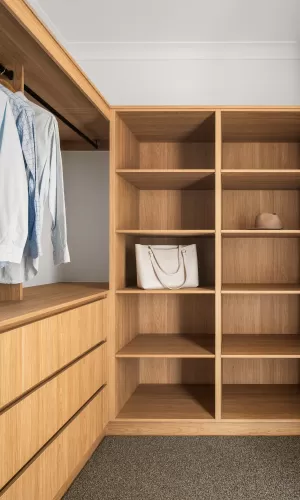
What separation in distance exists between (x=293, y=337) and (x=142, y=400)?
1.08m

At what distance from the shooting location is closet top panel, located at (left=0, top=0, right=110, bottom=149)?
1.62 meters

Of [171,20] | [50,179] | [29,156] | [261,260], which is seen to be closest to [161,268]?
[261,260]

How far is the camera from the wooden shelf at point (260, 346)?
2.74 meters

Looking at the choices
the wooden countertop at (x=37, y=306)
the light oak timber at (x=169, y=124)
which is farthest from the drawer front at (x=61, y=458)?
the light oak timber at (x=169, y=124)

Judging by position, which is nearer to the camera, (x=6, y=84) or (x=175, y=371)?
(x=6, y=84)

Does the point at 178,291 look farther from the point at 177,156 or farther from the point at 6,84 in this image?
the point at 6,84

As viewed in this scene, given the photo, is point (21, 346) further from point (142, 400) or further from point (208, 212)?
point (208, 212)

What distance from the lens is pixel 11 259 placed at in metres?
1.71

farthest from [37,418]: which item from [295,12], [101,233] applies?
[295,12]

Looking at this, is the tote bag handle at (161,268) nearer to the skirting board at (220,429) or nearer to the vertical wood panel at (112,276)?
the vertical wood panel at (112,276)

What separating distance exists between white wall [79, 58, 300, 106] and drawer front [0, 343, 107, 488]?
6.52ft

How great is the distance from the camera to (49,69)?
2053 mm

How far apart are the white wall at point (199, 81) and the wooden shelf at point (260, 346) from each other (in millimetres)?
1654

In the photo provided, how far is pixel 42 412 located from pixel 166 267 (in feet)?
4.47
